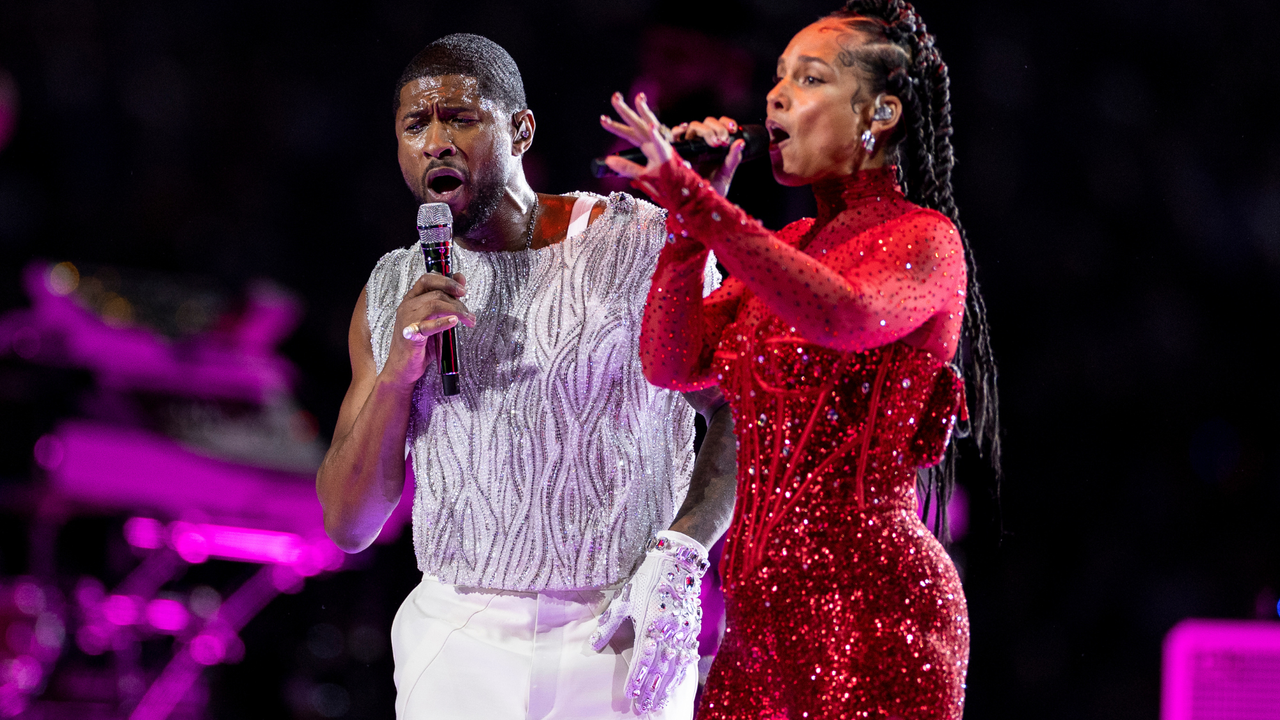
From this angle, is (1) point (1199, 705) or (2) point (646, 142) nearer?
(2) point (646, 142)

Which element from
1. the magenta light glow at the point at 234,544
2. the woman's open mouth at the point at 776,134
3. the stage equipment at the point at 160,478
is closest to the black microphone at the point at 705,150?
the woman's open mouth at the point at 776,134

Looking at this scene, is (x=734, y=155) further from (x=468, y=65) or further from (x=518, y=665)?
(x=518, y=665)

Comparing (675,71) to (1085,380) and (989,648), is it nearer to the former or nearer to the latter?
(1085,380)

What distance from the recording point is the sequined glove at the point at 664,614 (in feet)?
5.20

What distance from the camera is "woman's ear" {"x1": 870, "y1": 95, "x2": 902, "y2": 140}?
4.59 feet

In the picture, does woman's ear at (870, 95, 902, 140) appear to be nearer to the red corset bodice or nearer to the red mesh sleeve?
the red mesh sleeve

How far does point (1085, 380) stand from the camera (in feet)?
12.3

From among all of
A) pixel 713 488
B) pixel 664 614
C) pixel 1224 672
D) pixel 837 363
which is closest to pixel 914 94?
pixel 837 363

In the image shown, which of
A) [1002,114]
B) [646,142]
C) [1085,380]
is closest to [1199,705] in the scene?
[1085,380]

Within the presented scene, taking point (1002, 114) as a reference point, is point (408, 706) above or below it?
below

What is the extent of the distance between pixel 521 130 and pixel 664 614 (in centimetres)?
86

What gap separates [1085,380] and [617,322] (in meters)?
2.39

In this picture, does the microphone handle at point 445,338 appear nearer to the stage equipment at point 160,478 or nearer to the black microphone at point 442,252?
the black microphone at point 442,252

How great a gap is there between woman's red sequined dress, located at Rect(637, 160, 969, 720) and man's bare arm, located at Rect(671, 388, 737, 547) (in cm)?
28
